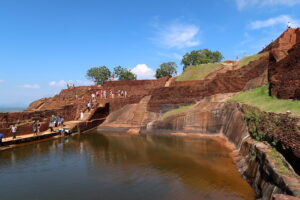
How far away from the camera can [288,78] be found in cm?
1241

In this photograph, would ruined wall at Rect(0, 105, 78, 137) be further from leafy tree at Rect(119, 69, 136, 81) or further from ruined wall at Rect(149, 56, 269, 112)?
leafy tree at Rect(119, 69, 136, 81)

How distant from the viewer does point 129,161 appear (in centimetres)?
1339

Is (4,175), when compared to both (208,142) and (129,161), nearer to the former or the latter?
(129,161)

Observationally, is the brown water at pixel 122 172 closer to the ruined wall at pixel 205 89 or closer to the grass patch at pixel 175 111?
the grass patch at pixel 175 111

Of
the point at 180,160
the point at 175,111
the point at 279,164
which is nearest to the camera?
the point at 279,164

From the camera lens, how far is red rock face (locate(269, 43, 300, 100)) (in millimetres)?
11539

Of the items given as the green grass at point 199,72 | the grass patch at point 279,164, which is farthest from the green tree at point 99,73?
the grass patch at point 279,164

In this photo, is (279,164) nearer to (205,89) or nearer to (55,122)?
(205,89)

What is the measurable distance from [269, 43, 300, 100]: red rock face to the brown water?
182 inches

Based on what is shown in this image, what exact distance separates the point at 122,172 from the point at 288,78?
982cm

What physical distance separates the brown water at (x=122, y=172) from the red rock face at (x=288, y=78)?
4631mm

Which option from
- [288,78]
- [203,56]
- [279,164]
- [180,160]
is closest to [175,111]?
[180,160]

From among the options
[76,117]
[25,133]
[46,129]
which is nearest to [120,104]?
[76,117]

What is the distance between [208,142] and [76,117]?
16.8 meters
